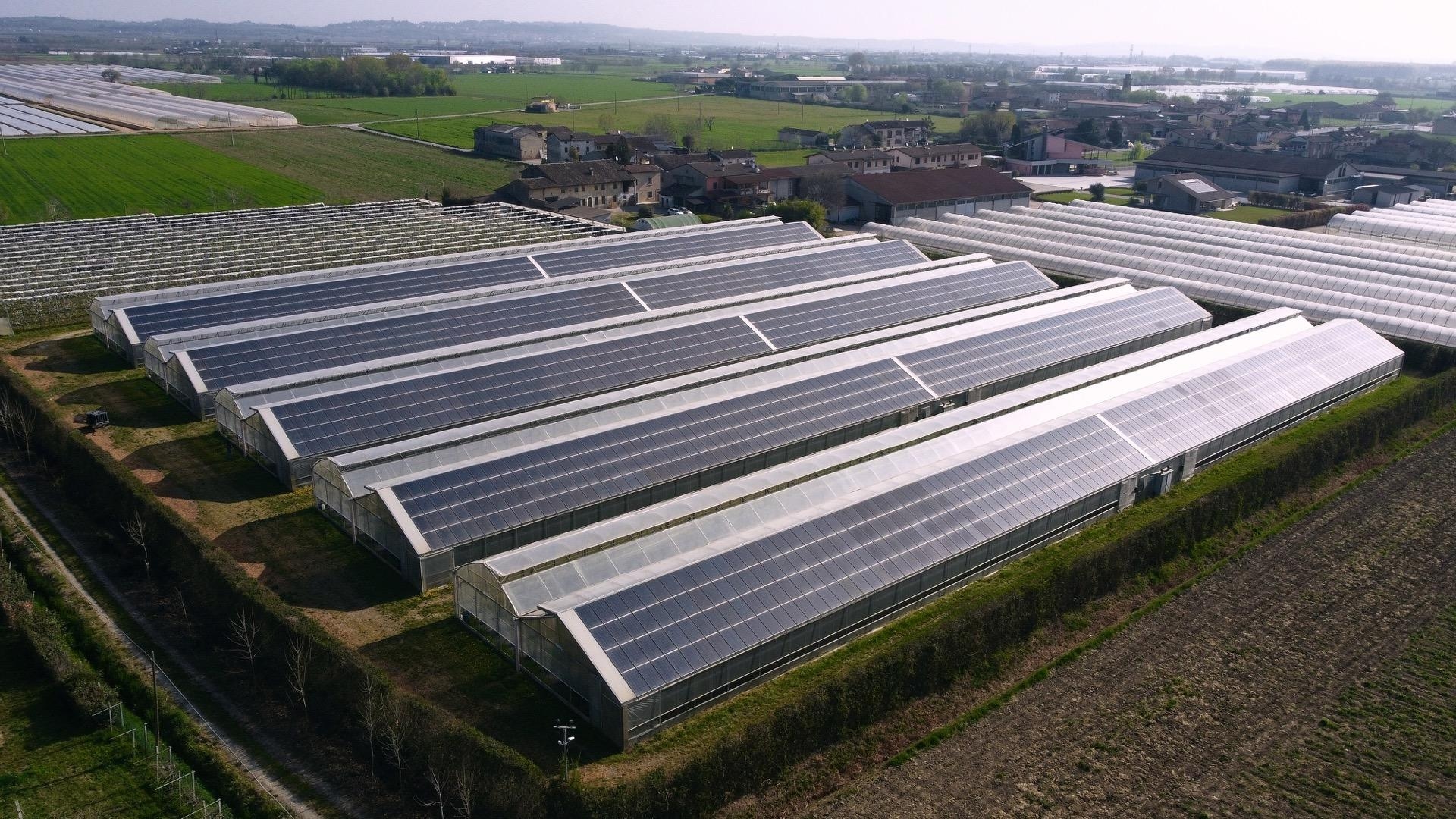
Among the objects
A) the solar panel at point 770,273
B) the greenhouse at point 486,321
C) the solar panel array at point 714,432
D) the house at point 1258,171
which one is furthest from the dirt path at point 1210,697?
the house at point 1258,171

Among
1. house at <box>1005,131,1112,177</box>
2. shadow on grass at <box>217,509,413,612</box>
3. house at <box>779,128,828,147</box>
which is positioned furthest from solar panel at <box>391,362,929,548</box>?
house at <box>779,128,828,147</box>

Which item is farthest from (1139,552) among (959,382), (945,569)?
(959,382)

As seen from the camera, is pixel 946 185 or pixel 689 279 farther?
pixel 946 185

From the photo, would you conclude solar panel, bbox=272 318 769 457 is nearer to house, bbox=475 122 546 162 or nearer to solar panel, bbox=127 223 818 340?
solar panel, bbox=127 223 818 340

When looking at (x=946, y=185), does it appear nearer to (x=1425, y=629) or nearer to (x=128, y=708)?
(x=1425, y=629)

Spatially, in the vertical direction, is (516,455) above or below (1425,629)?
above

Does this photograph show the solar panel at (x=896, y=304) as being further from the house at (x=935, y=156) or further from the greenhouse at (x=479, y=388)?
the house at (x=935, y=156)

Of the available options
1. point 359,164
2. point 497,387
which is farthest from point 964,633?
point 359,164
